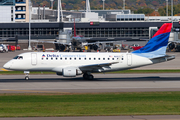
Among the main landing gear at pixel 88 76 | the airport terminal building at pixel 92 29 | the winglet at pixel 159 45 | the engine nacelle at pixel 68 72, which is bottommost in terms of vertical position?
the main landing gear at pixel 88 76

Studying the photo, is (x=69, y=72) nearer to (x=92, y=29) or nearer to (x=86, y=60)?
(x=86, y=60)

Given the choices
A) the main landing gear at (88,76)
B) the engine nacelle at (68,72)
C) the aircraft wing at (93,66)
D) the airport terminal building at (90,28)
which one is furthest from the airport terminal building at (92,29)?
the engine nacelle at (68,72)

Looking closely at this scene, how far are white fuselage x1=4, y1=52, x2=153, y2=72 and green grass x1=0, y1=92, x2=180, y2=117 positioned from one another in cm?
1000

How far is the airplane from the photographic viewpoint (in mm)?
36875

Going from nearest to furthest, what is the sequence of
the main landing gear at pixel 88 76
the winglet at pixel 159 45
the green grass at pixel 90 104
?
the green grass at pixel 90 104
the main landing gear at pixel 88 76
the winglet at pixel 159 45

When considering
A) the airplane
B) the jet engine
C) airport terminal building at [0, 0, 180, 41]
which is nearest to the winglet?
the airplane

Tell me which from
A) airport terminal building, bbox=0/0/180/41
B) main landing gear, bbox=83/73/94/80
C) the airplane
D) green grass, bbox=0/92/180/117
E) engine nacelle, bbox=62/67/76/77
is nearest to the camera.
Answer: green grass, bbox=0/92/180/117

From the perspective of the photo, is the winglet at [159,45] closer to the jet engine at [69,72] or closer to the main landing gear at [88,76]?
the main landing gear at [88,76]

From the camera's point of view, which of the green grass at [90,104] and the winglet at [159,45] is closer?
the green grass at [90,104]

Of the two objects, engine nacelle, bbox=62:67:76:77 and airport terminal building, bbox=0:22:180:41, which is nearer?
engine nacelle, bbox=62:67:76:77

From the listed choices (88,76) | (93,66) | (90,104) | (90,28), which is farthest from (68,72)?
(90,28)

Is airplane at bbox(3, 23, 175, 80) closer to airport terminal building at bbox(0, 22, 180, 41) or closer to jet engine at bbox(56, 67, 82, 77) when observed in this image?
jet engine at bbox(56, 67, 82, 77)

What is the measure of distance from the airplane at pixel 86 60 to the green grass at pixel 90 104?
32.4 ft

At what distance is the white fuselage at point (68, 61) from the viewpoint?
36938 mm
